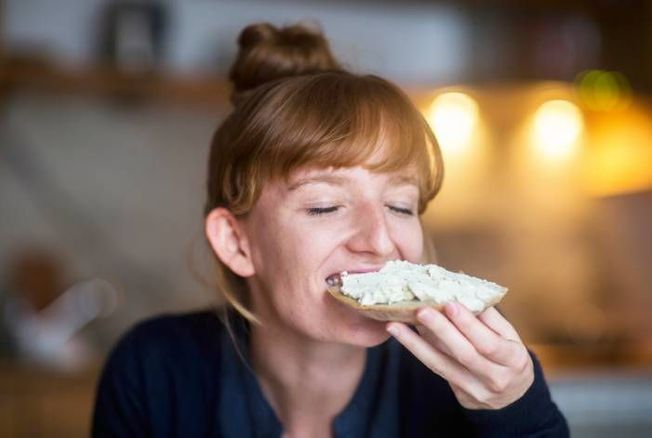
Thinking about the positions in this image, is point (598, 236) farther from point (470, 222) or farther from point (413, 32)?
point (413, 32)

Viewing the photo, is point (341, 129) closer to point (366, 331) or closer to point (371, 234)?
point (371, 234)

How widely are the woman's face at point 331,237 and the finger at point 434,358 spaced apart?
0.43ft

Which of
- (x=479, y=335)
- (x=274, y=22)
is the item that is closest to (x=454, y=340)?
(x=479, y=335)

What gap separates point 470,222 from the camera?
12.6 feet

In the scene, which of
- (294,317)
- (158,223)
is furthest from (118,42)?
(294,317)

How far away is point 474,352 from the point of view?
1024mm

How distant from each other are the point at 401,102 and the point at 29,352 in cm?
225

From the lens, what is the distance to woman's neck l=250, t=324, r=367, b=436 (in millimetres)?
1369

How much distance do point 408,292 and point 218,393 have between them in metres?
0.47

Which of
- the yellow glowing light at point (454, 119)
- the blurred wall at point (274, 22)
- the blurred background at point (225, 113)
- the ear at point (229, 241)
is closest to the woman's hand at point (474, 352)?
the ear at point (229, 241)

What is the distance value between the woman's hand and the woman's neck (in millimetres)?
288

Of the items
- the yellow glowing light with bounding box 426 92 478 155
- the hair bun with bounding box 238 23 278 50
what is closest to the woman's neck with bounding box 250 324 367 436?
the hair bun with bounding box 238 23 278 50

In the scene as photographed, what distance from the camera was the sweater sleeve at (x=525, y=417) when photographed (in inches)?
45.0

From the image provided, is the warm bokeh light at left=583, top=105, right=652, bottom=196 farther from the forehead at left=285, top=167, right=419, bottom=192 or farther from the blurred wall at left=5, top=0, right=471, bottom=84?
the forehead at left=285, top=167, right=419, bottom=192
